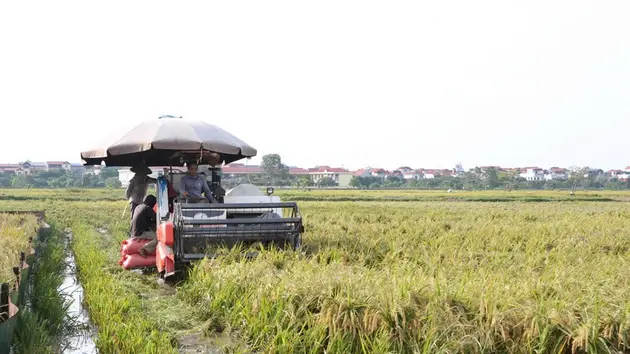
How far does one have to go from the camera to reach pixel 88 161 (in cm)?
816

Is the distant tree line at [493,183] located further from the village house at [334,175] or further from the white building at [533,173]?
the white building at [533,173]

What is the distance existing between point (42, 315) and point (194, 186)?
2.93 meters

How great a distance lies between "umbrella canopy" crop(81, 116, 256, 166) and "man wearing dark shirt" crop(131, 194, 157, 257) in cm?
79

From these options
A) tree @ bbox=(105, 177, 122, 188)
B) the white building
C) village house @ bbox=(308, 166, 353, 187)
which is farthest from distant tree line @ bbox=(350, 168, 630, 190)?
the white building

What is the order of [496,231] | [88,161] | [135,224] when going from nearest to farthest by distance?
[135,224] < [88,161] < [496,231]

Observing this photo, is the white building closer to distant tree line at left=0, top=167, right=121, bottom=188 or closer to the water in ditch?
distant tree line at left=0, top=167, right=121, bottom=188

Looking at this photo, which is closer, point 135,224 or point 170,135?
point 170,135

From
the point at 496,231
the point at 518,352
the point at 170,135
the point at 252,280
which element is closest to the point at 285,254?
the point at 252,280

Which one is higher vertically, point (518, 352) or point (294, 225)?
point (294, 225)

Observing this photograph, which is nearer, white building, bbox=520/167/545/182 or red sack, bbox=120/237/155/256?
red sack, bbox=120/237/155/256

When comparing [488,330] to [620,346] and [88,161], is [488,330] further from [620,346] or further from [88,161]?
[88,161]

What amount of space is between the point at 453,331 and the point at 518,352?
444mm

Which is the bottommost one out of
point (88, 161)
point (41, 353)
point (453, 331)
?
point (41, 353)

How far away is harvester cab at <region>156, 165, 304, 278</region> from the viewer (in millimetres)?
6188
